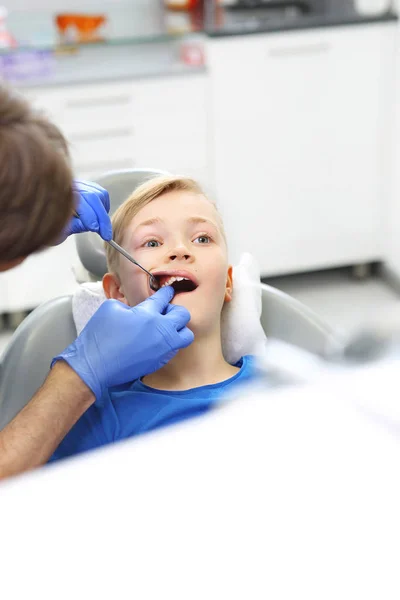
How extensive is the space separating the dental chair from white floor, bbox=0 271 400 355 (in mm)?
1484

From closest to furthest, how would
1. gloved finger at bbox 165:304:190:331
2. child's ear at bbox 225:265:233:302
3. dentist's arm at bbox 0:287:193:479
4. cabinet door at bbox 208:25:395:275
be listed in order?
dentist's arm at bbox 0:287:193:479 < gloved finger at bbox 165:304:190:331 < child's ear at bbox 225:265:233:302 < cabinet door at bbox 208:25:395:275

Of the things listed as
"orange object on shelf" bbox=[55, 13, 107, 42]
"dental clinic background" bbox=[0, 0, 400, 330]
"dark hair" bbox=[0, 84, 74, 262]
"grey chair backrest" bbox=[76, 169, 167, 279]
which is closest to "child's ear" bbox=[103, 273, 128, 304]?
"grey chair backrest" bbox=[76, 169, 167, 279]

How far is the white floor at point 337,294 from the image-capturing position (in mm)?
3137

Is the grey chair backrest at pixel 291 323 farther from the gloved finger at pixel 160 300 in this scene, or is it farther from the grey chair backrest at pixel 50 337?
the gloved finger at pixel 160 300

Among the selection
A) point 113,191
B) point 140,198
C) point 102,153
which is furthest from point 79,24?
point 140,198

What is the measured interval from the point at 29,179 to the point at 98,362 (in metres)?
0.53

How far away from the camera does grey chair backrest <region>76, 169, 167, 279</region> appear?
5.22ft

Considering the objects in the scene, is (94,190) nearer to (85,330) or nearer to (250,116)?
(85,330)

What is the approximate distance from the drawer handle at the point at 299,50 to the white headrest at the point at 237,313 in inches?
65.1

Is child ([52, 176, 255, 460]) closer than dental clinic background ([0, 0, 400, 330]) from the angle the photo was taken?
Yes

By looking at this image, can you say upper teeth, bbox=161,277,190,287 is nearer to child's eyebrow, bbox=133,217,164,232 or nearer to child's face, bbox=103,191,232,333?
child's face, bbox=103,191,232,333

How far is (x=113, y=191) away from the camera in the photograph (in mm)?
1637

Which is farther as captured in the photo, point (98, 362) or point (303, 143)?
point (303, 143)

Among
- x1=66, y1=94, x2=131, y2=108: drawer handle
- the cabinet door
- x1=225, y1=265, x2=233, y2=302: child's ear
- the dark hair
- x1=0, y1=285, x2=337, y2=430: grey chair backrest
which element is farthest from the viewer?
the cabinet door
